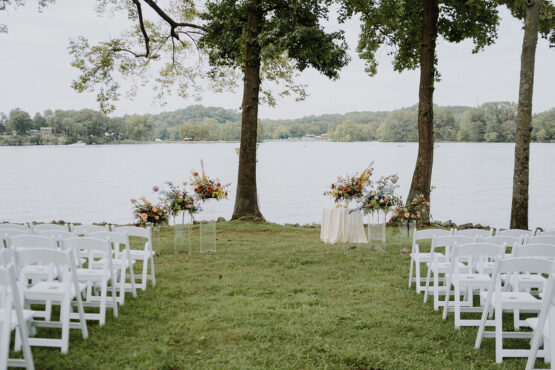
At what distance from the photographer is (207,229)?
1038 centimetres

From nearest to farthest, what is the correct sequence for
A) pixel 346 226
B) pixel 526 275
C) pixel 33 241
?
A: pixel 33 241 < pixel 526 275 < pixel 346 226

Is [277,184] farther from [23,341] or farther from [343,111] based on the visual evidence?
[23,341]

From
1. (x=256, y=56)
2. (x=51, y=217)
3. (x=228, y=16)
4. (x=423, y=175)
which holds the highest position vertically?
(x=228, y=16)

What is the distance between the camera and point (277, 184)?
4600cm

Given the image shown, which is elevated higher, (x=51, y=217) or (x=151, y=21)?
(x=151, y=21)

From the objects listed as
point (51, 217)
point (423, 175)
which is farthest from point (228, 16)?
point (51, 217)

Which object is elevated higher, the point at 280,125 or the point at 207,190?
the point at 280,125

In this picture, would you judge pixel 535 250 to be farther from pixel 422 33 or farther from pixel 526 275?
pixel 422 33

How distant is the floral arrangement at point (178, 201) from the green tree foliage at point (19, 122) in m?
59.7

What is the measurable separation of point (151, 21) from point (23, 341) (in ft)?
58.4

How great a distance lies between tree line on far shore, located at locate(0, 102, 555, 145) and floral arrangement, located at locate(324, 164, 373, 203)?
116ft

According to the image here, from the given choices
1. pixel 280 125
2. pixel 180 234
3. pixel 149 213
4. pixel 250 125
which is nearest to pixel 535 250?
pixel 149 213

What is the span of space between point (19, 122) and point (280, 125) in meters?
33.5

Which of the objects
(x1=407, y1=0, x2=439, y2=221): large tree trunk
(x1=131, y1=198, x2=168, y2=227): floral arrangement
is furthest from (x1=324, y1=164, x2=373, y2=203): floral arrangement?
(x1=407, y1=0, x2=439, y2=221): large tree trunk
